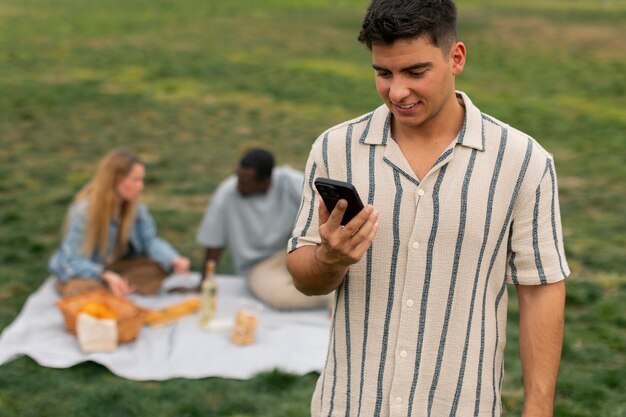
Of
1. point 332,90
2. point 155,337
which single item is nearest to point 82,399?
point 155,337

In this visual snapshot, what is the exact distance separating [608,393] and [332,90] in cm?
1082

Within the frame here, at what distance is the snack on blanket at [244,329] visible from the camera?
237 inches

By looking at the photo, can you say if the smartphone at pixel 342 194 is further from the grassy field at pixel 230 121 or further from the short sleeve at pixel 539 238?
the grassy field at pixel 230 121

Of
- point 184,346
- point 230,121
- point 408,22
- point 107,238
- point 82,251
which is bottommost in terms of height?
point 184,346

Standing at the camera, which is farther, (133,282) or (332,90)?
(332,90)

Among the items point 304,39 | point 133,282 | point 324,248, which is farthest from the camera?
point 304,39

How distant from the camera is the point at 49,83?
15742mm

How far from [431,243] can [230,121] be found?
1117 cm

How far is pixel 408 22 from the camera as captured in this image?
217 centimetres

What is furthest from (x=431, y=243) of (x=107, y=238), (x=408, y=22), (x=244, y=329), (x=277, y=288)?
(x=107, y=238)

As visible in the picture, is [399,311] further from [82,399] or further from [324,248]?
[82,399]

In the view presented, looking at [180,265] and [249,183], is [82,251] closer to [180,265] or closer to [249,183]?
[180,265]

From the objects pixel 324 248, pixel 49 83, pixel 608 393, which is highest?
pixel 49 83

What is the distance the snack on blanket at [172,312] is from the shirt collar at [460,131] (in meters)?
4.23
